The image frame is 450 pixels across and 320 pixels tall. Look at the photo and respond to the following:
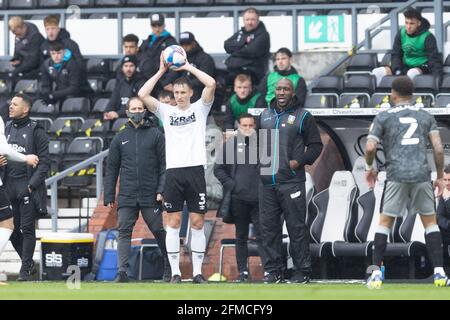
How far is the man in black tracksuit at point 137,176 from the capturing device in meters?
17.7

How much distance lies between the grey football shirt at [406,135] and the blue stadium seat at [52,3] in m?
11.0

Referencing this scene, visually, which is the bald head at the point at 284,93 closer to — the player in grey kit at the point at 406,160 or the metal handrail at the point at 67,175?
the player in grey kit at the point at 406,160

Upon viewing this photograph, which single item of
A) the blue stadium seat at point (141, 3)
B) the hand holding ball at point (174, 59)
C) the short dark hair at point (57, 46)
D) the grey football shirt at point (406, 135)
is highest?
the blue stadium seat at point (141, 3)

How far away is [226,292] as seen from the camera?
14453 millimetres

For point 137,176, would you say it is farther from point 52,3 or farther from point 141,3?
point 52,3

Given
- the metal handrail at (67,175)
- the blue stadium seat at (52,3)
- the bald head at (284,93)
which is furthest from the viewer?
the blue stadium seat at (52,3)

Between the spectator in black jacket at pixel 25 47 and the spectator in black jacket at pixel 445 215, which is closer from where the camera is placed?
the spectator in black jacket at pixel 445 215

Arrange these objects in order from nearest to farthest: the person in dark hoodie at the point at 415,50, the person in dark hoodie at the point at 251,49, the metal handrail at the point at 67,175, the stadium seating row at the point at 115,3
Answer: the metal handrail at the point at 67,175 → the person in dark hoodie at the point at 415,50 → the person in dark hoodie at the point at 251,49 → the stadium seating row at the point at 115,3

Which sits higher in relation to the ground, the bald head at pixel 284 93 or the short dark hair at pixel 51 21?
the short dark hair at pixel 51 21

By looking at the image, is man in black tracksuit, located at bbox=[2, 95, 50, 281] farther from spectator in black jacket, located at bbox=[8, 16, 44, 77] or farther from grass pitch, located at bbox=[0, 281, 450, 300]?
spectator in black jacket, located at bbox=[8, 16, 44, 77]

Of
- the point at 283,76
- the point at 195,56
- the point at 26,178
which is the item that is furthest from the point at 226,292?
the point at 195,56

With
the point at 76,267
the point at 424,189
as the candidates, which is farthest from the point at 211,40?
the point at 424,189

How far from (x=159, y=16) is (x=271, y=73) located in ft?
7.86

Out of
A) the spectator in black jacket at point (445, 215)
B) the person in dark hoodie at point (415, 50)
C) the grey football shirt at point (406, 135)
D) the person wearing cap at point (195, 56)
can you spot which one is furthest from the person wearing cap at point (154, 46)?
the grey football shirt at point (406, 135)
